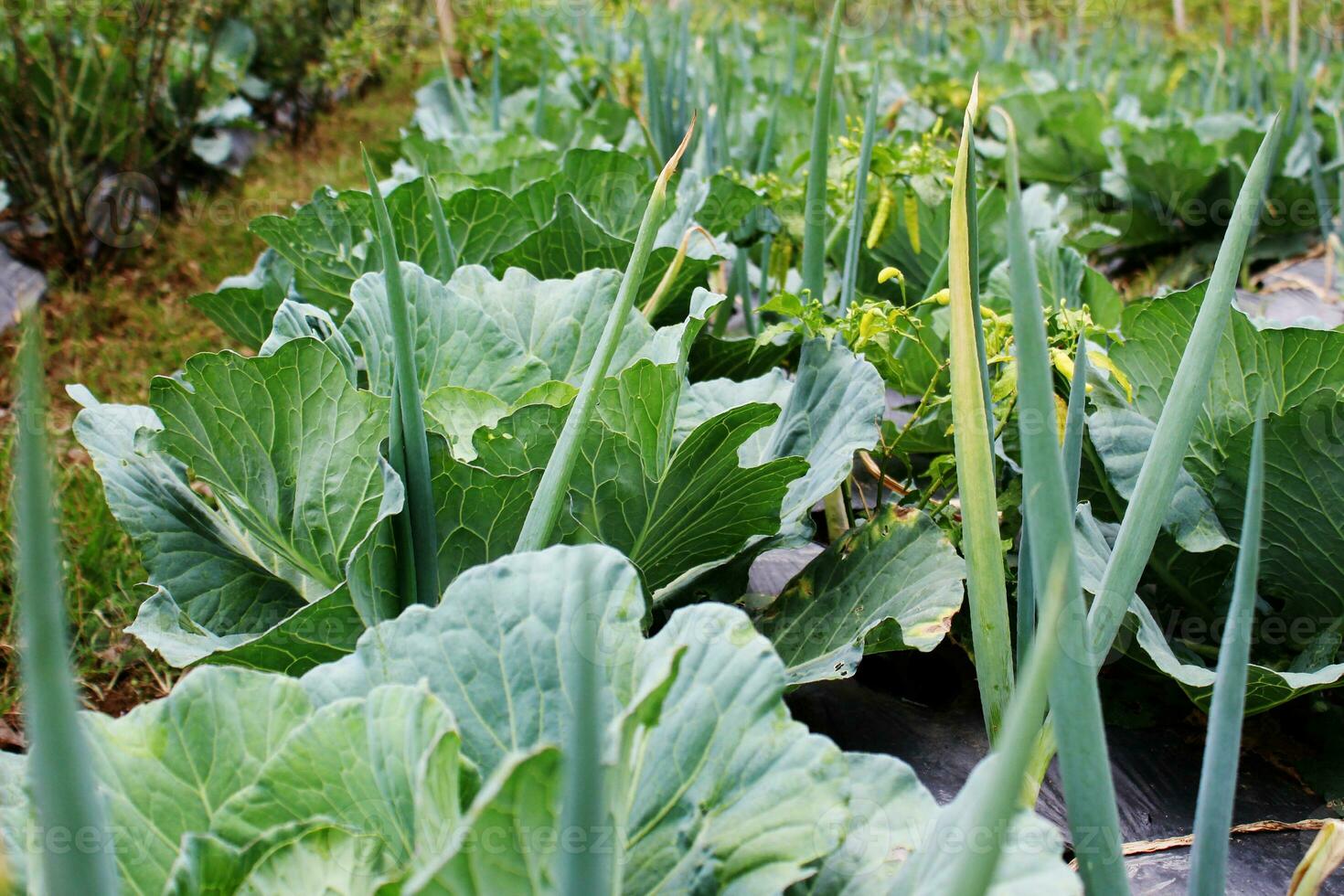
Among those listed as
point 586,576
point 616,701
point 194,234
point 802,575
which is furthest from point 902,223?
point 194,234

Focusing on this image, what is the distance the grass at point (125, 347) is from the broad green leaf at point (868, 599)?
86 centimetres

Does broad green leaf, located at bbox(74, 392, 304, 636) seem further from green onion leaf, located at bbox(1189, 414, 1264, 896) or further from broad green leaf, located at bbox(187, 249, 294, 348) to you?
green onion leaf, located at bbox(1189, 414, 1264, 896)

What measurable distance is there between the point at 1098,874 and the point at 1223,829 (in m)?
0.08

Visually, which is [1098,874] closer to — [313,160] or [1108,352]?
[1108,352]

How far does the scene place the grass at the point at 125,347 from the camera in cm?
158

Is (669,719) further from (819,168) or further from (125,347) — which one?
(125,347)

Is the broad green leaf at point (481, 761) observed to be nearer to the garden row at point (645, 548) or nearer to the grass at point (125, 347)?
the garden row at point (645, 548)

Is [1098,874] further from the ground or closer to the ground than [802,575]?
further from the ground

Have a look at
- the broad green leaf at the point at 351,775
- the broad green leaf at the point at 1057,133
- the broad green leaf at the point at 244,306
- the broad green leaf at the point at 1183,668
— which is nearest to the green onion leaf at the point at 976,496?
the broad green leaf at the point at 1183,668

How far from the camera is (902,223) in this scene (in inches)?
81.2

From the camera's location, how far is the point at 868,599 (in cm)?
107

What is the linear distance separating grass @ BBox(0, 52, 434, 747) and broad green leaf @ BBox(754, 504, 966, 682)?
0.86 m

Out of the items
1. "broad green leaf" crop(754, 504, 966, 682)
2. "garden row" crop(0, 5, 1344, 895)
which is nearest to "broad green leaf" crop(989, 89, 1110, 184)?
"garden row" crop(0, 5, 1344, 895)

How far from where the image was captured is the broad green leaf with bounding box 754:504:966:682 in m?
0.96
